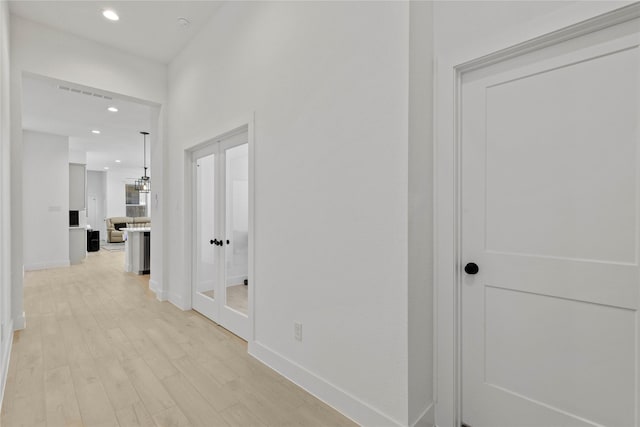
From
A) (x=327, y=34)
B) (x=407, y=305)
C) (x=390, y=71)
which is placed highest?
(x=327, y=34)

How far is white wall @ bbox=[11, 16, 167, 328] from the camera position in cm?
Result: 324

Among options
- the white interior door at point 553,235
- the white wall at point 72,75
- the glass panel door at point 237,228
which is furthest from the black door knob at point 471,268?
the white wall at point 72,75

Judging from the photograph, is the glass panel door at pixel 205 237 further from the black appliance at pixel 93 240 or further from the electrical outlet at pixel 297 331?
the black appliance at pixel 93 240

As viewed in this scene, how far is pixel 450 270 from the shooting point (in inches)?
69.1

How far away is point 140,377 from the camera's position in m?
2.29

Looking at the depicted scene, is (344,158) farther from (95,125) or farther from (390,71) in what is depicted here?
(95,125)

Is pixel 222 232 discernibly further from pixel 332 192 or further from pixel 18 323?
pixel 18 323

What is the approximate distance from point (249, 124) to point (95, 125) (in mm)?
5578

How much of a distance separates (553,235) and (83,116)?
7.32 meters

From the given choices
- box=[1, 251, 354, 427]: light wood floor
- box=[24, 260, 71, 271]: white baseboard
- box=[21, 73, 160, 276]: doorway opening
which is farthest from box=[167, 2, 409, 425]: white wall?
box=[24, 260, 71, 271]: white baseboard

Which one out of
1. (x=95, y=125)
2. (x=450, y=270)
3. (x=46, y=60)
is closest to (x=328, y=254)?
(x=450, y=270)

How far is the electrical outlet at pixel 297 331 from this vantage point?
221cm

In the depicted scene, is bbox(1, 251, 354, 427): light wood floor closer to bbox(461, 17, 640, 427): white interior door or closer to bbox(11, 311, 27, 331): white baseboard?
bbox(11, 311, 27, 331): white baseboard

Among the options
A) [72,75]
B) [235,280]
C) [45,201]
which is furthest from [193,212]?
[45,201]
